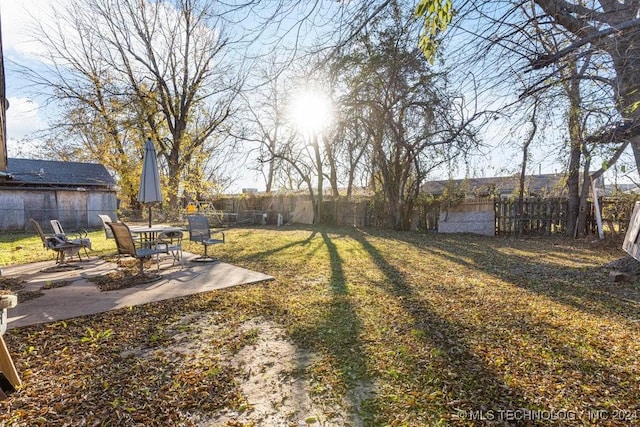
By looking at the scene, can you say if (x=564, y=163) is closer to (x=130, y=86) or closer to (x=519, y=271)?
(x=519, y=271)

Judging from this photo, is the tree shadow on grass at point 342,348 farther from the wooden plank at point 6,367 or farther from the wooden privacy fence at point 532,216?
the wooden privacy fence at point 532,216

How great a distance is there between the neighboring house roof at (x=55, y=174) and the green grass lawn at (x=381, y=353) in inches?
633

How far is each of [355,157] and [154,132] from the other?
12091 millimetres

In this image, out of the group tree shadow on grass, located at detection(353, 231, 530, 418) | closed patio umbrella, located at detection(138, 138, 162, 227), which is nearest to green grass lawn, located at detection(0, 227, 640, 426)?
tree shadow on grass, located at detection(353, 231, 530, 418)

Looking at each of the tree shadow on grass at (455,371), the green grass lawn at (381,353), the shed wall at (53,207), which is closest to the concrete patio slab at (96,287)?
the green grass lawn at (381,353)

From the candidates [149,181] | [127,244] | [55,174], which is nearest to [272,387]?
[127,244]

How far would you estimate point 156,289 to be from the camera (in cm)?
464

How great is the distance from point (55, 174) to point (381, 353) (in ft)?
64.2

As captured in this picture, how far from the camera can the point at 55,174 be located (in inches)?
638

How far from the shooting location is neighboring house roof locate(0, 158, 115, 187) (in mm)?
15008

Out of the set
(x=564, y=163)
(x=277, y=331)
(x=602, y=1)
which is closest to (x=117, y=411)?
(x=277, y=331)

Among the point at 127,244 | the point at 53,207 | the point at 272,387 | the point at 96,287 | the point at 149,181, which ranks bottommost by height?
the point at 272,387

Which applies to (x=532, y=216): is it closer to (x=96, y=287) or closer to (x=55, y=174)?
(x=96, y=287)

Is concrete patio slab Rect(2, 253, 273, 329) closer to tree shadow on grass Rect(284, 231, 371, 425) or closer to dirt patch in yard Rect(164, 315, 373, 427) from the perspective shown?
dirt patch in yard Rect(164, 315, 373, 427)
